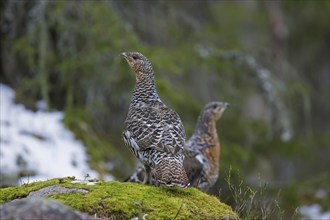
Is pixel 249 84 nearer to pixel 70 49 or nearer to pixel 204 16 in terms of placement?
pixel 204 16

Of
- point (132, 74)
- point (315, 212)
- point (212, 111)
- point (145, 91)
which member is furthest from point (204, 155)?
point (315, 212)

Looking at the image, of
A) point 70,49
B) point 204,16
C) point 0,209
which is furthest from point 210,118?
point 204,16

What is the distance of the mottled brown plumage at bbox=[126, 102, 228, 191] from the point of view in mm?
7266

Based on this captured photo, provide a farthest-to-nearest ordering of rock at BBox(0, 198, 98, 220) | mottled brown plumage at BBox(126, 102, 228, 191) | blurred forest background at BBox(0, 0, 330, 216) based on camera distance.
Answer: blurred forest background at BBox(0, 0, 330, 216)
mottled brown plumage at BBox(126, 102, 228, 191)
rock at BBox(0, 198, 98, 220)

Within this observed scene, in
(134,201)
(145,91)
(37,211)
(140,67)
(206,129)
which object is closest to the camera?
(37,211)

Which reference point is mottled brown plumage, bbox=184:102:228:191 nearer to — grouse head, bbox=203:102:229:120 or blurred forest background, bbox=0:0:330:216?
grouse head, bbox=203:102:229:120

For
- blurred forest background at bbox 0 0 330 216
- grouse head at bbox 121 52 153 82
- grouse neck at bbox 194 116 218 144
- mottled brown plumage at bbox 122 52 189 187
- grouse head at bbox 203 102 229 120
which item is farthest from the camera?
blurred forest background at bbox 0 0 330 216

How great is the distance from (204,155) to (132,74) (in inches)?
114

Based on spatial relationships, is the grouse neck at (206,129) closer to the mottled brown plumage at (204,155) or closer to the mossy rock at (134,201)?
the mottled brown plumage at (204,155)

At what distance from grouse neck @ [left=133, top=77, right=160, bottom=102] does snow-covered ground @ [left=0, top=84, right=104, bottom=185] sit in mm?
2056

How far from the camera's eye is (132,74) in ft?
33.3

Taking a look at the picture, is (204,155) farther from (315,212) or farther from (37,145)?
(315,212)

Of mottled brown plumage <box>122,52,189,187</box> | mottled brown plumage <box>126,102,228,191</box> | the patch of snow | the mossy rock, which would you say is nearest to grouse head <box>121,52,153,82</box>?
mottled brown plumage <box>122,52,189,187</box>

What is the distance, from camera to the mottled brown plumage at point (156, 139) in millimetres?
5465
